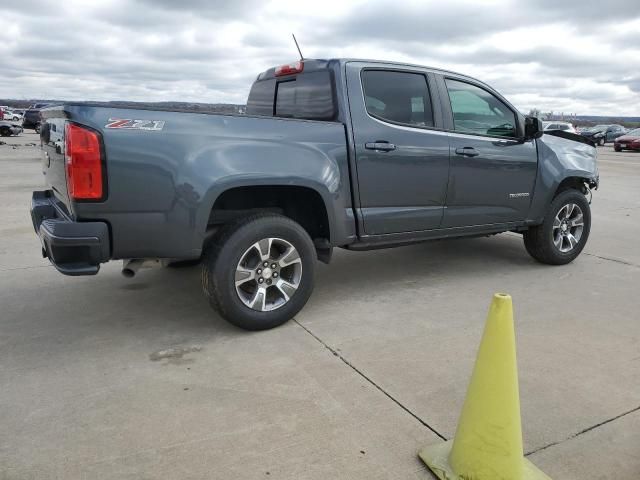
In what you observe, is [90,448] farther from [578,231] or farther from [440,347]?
[578,231]

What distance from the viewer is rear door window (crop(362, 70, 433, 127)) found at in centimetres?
420

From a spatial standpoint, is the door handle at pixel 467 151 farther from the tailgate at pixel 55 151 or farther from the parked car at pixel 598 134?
the parked car at pixel 598 134

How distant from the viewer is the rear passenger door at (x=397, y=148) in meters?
4.09

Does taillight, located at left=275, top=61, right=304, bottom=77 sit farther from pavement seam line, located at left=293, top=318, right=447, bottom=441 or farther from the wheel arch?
pavement seam line, located at left=293, top=318, right=447, bottom=441

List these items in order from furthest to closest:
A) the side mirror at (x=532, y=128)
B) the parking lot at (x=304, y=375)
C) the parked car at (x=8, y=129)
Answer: the parked car at (x=8, y=129)
the side mirror at (x=532, y=128)
the parking lot at (x=304, y=375)

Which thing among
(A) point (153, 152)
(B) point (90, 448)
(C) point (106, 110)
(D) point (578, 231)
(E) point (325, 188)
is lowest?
(B) point (90, 448)

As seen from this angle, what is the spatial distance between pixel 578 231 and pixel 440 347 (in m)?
3.01

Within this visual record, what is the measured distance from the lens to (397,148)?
4195mm

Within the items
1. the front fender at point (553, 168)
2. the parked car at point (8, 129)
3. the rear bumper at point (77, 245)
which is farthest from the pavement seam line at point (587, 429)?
the parked car at point (8, 129)

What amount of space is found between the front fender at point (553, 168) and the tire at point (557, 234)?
0.10 m

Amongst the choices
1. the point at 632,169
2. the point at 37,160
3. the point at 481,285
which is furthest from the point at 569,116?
the point at 481,285

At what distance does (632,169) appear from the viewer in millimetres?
17953

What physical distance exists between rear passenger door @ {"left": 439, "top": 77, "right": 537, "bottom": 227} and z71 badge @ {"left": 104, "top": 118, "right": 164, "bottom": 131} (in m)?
2.45

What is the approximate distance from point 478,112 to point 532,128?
25.1 inches
